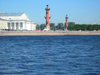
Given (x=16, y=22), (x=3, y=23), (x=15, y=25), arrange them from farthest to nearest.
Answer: (x=15, y=25)
(x=16, y=22)
(x=3, y=23)

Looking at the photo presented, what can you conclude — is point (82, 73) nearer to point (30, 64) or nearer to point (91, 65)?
point (91, 65)

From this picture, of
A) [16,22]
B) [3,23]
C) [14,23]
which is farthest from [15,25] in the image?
[3,23]

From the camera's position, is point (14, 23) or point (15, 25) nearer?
point (14, 23)

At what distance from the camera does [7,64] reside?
11.0 meters

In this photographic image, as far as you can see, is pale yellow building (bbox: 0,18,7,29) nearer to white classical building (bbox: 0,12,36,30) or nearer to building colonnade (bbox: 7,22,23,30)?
white classical building (bbox: 0,12,36,30)

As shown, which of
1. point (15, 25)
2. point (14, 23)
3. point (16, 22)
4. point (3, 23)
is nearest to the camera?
point (3, 23)

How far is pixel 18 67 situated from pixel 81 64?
2.39 metres

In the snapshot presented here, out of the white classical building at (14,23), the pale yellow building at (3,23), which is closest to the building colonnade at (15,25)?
the white classical building at (14,23)

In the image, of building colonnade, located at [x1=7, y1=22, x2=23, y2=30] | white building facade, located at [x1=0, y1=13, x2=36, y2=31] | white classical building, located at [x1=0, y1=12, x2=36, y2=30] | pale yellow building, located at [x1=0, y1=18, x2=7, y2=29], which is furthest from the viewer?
building colonnade, located at [x1=7, y1=22, x2=23, y2=30]

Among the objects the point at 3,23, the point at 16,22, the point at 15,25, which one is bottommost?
the point at 15,25

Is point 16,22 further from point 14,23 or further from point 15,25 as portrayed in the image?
point 15,25

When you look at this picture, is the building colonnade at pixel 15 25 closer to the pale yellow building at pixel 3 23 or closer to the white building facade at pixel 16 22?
the white building facade at pixel 16 22

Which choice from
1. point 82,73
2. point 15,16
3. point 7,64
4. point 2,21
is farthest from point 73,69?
point 15,16

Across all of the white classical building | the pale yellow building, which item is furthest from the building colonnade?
the pale yellow building
